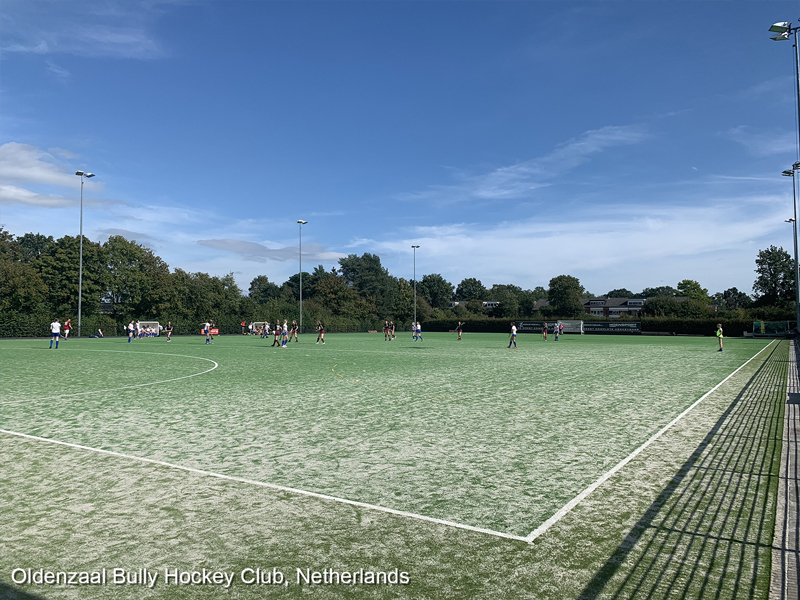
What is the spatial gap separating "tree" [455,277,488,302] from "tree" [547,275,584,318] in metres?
52.5

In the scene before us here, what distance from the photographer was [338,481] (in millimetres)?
6305

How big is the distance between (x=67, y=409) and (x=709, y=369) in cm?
2067

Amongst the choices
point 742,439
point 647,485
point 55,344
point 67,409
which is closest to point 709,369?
point 742,439

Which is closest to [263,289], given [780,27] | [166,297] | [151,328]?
[166,297]

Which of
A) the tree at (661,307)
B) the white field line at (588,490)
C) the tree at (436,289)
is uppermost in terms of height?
the tree at (436,289)

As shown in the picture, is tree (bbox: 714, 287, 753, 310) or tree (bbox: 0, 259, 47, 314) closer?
tree (bbox: 0, 259, 47, 314)

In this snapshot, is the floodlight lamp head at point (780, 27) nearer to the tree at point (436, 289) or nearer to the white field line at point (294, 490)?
the white field line at point (294, 490)

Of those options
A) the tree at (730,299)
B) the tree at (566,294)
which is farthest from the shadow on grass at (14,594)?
the tree at (730,299)

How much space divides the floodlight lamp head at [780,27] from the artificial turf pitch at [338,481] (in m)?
13.5

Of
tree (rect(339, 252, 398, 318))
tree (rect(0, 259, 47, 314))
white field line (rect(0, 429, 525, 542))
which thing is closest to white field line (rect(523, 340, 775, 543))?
white field line (rect(0, 429, 525, 542))

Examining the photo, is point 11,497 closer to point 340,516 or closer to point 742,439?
point 340,516

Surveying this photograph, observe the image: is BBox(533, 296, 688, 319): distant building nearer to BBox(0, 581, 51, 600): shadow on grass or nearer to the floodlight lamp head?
the floodlight lamp head

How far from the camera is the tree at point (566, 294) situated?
12188 centimetres

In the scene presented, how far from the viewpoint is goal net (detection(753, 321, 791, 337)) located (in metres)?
57.2
